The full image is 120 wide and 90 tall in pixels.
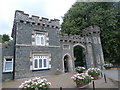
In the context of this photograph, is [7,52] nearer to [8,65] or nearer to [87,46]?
[8,65]

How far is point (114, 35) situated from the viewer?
16.4m

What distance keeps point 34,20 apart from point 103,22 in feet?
44.6

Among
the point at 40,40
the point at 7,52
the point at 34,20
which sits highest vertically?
the point at 34,20

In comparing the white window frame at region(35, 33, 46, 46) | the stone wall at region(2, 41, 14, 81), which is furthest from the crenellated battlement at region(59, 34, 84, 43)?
the stone wall at region(2, 41, 14, 81)

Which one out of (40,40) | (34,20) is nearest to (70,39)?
(40,40)

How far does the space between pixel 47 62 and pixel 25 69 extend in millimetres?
2824

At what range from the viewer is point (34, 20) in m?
11.3

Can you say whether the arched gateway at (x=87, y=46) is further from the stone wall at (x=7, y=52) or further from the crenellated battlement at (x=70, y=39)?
the stone wall at (x=7, y=52)

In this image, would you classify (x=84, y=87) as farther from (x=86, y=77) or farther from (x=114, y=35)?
(x=114, y=35)

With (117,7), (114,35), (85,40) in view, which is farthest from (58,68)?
(117,7)

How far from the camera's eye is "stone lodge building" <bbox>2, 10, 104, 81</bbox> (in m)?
9.58

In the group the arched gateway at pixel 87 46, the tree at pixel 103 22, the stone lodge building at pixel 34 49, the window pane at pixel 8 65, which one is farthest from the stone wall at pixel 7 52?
the tree at pixel 103 22

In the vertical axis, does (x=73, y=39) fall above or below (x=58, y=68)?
above

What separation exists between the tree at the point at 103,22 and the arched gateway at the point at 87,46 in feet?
8.48
